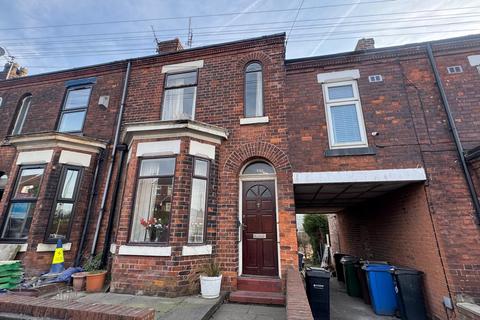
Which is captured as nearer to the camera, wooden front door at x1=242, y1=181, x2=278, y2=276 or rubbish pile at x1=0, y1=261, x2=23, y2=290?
rubbish pile at x1=0, y1=261, x2=23, y2=290

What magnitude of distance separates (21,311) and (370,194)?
27.5ft

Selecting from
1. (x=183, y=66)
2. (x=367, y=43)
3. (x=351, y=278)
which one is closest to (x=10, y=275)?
(x=183, y=66)

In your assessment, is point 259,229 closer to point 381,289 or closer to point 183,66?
point 381,289

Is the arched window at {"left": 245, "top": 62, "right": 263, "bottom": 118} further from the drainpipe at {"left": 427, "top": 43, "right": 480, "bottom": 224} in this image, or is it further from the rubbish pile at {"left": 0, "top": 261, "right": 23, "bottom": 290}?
the rubbish pile at {"left": 0, "top": 261, "right": 23, "bottom": 290}

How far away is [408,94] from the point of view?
619 centimetres

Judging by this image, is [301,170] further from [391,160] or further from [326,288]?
[326,288]

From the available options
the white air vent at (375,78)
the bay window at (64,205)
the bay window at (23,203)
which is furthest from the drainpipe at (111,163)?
the white air vent at (375,78)

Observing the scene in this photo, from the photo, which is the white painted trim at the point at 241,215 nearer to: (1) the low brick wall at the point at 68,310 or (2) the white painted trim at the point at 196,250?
(2) the white painted trim at the point at 196,250

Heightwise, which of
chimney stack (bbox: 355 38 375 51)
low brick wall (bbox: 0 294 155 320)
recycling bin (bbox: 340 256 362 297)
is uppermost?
chimney stack (bbox: 355 38 375 51)

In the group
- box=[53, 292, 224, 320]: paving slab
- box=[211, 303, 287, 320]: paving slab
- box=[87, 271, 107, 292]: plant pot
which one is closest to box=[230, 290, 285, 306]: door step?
A: box=[211, 303, 287, 320]: paving slab

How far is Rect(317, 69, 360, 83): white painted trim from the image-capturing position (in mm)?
6629

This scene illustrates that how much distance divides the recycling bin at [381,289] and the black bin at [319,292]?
1.92m

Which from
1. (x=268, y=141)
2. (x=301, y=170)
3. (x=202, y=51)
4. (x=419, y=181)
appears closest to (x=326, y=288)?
(x=301, y=170)

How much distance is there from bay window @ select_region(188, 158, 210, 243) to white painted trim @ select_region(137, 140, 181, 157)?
61cm
